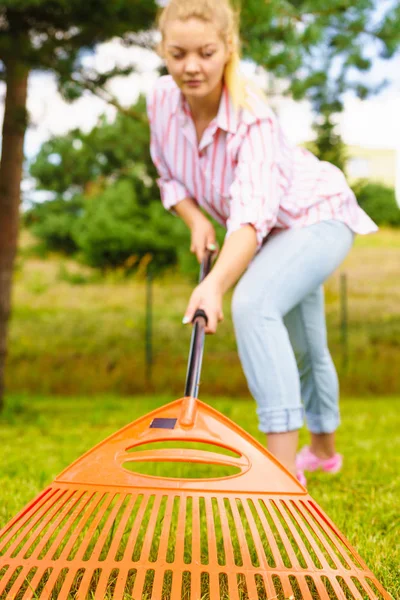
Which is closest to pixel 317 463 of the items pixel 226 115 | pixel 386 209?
pixel 226 115

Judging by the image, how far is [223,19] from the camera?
1.97m

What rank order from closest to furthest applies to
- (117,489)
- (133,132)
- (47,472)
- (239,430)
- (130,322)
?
(117,489) < (239,430) < (47,472) < (133,132) < (130,322)

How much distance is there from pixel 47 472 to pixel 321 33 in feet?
10.3

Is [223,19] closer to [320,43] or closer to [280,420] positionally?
[280,420]

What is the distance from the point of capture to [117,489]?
1470mm

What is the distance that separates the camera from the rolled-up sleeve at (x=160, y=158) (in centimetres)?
229

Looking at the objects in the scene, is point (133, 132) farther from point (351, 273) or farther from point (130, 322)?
point (351, 273)

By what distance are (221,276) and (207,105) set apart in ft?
2.06

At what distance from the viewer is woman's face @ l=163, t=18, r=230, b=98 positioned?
1.91 metres

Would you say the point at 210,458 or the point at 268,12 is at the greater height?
the point at 268,12

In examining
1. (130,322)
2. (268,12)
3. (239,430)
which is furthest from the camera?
(130,322)

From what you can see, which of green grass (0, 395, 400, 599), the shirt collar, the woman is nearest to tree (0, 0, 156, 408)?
green grass (0, 395, 400, 599)

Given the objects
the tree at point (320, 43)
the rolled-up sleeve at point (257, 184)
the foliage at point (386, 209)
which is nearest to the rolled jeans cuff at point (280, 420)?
the rolled-up sleeve at point (257, 184)

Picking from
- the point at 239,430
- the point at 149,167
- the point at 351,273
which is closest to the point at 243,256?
the point at 239,430
